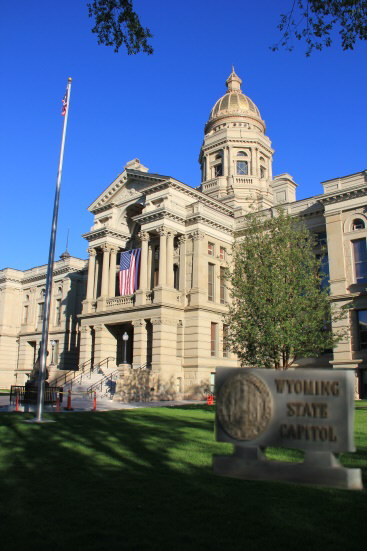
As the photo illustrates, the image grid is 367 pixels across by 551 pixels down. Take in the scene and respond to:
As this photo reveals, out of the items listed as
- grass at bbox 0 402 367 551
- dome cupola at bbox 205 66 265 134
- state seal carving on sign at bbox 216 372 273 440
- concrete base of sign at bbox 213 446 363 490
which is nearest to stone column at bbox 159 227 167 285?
dome cupola at bbox 205 66 265 134

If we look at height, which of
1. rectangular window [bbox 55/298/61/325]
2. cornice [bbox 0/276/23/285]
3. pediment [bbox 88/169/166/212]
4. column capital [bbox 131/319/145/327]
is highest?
pediment [bbox 88/169/166/212]

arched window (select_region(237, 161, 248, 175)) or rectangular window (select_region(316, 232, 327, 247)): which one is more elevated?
arched window (select_region(237, 161, 248, 175))

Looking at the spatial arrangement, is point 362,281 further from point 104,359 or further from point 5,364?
point 5,364

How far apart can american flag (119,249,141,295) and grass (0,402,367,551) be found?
94.9 ft

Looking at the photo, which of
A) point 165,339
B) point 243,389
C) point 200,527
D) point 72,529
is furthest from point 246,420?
point 165,339

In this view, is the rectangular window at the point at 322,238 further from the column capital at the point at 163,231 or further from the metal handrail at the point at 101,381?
the metal handrail at the point at 101,381

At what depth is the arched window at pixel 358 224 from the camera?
35.4 metres

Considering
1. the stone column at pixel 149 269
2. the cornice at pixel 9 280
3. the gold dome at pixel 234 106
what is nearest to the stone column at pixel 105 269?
the stone column at pixel 149 269

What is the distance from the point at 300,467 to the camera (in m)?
6.64

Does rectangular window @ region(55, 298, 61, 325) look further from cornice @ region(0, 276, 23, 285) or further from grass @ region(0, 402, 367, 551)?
grass @ region(0, 402, 367, 551)

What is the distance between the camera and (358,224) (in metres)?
35.7

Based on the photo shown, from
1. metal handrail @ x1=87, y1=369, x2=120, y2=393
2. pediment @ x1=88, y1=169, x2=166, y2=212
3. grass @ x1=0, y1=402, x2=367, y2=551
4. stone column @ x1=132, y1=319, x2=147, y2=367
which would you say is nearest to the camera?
grass @ x1=0, y1=402, x2=367, y2=551

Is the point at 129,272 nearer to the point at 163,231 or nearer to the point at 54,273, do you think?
the point at 163,231

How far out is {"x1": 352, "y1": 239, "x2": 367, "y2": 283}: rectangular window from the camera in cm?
3497
